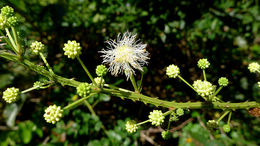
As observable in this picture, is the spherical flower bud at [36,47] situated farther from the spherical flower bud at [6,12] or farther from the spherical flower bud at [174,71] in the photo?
the spherical flower bud at [174,71]

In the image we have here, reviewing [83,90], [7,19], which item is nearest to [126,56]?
[83,90]

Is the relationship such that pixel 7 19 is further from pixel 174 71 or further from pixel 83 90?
pixel 174 71

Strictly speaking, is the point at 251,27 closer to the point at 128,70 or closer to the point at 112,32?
the point at 112,32

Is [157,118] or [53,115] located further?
[157,118]

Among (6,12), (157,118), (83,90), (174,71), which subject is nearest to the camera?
(83,90)

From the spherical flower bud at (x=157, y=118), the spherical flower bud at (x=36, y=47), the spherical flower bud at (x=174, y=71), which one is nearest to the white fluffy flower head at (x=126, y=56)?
the spherical flower bud at (x=174, y=71)

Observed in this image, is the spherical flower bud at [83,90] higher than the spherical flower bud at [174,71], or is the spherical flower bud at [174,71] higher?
the spherical flower bud at [174,71]

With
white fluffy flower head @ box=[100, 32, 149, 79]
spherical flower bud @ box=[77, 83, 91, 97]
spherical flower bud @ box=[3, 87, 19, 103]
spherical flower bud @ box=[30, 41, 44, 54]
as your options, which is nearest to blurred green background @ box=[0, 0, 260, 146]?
white fluffy flower head @ box=[100, 32, 149, 79]

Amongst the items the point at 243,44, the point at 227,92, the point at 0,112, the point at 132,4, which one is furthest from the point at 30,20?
the point at 243,44

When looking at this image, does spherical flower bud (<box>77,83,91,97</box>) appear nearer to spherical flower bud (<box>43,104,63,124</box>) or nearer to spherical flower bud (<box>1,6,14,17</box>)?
spherical flower bud (<box>43,104,63,124</box>)

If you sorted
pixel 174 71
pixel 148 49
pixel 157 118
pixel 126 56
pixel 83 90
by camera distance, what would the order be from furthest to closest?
pixel 148 49 → pixel 126 56 → pixel 174 71 → pixel 157 118 → pixel 83 90
